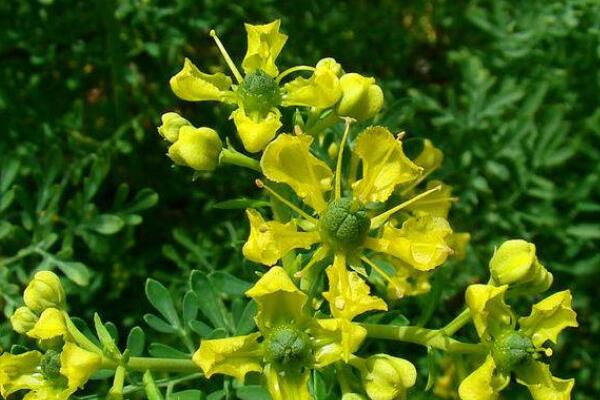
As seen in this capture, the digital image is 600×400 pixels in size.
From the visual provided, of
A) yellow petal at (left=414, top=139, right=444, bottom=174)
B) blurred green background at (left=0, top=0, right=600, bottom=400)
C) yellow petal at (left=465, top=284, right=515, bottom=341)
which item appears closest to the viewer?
yellow petal at (left=465, top=284, right=515, bottom=341)

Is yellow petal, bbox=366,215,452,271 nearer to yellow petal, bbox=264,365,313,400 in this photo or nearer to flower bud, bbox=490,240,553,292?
flower bud, bbox=490,240,553,292

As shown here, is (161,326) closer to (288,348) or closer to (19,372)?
(19,372)

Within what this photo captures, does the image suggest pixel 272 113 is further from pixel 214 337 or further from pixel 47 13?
pixel 47 13

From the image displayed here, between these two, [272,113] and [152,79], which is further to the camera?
[152,79]

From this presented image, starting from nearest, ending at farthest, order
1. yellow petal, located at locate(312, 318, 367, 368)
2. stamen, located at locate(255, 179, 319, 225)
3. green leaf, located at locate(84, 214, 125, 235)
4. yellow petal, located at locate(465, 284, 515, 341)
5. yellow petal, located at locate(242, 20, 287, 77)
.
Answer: yellow petal, located at locate(312, 318, 367, 368) → yellow petal, located at locate(465, 284, 515, 341) → stamen, located at locate(255, 179, 319, 225) → yellow petal, located at locate(242, 20, 287, 77) → green leaf, located at locate(84, 214, 125, 235)

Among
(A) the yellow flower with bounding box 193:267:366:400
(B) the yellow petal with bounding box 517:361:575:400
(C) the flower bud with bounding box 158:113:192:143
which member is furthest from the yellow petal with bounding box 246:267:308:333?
(B) the yellow petal with bounding box 517:361:575:400

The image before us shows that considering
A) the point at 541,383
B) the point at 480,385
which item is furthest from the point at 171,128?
the point at 541,383

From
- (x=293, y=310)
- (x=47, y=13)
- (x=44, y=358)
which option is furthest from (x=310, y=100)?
(x=47, y=13)
